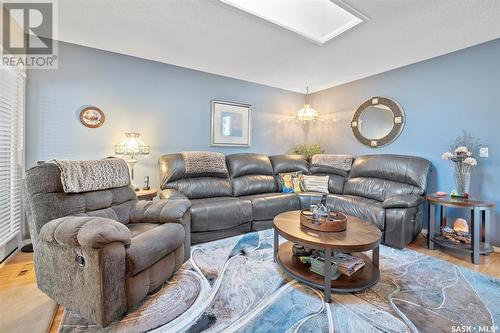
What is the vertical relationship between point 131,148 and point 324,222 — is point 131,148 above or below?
above

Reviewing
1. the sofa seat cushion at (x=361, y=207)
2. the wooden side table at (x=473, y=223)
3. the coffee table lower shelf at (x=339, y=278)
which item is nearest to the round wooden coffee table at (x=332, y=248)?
the coffee table lower shelf at (x=339, y=278)

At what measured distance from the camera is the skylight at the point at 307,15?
6.50 ft

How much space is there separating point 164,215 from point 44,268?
0.84m

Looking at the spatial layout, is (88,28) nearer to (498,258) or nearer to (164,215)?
(164,215)

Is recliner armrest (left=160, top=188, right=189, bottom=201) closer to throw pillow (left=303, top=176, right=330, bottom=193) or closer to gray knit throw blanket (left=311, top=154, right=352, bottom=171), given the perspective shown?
throw pillow (left=303, top=176, right=330, bottom=193)

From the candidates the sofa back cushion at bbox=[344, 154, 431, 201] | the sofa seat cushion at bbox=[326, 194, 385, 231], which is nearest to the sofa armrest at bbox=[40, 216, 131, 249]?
the sofa seat cushion at bbox=[326, 194, 385, 231]

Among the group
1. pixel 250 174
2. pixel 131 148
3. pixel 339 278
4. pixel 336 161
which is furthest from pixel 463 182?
pixel 131 148

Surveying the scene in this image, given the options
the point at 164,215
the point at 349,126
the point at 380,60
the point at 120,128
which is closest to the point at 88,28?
the point at 120,128

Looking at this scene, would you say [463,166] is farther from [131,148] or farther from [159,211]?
[131,148]

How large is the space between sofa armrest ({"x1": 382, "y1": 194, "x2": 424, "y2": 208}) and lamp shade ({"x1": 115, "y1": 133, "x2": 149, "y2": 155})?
3.13 meters

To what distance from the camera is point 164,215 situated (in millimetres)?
1956

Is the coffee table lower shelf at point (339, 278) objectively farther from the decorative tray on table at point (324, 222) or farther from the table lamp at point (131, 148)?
the table lamp at point (131, 148)

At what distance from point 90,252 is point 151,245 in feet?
1.17
